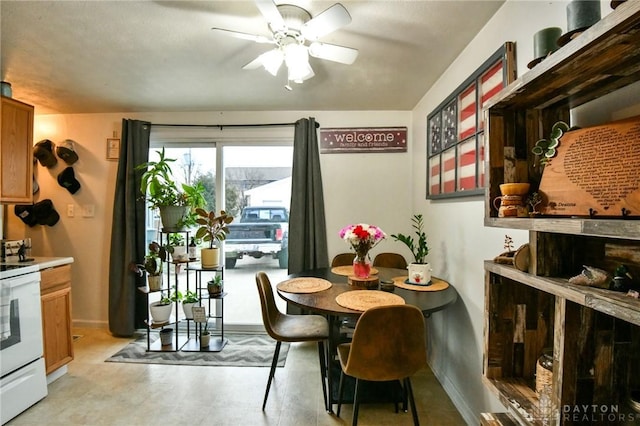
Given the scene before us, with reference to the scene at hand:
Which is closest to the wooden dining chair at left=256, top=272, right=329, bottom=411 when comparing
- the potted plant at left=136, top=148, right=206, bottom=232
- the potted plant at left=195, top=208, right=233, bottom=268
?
the potted plant at left=195, top=208, right=233, bottom=268

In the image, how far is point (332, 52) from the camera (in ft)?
5.40

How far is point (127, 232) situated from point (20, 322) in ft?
3.99

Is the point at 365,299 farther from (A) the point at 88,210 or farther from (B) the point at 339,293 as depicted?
(A) the point at 88,210

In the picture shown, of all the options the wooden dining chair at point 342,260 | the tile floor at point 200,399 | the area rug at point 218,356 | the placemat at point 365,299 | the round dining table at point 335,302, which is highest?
the wooden dining chair at point 342,260

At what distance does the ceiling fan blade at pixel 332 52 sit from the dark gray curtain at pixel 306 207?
1.43m

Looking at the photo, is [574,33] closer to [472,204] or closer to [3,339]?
[472,204]

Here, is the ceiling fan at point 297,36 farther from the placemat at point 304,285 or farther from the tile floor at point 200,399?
the tile floor at point 200,399

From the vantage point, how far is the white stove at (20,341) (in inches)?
74.0

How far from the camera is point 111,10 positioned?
160 centimetres

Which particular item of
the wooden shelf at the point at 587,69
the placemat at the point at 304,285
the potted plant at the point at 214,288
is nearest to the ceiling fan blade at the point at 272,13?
the wooden shelf at the point at 587,69

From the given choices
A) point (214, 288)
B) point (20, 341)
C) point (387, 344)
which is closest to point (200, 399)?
point (214, 288)

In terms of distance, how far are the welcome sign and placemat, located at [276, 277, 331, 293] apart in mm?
1501

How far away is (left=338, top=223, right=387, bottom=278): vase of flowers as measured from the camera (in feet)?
6.62

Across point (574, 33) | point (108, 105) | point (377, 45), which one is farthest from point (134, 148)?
point (574, 33)
